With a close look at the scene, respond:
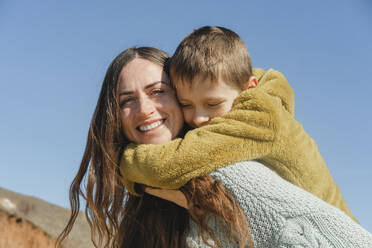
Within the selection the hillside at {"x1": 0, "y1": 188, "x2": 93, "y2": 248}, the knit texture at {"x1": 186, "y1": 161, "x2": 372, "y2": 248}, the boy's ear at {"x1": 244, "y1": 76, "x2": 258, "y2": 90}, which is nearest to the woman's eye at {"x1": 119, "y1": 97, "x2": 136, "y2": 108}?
the boy's ear at {"x1": 244, "y1": 76, "x2": 258, "y2": 90}

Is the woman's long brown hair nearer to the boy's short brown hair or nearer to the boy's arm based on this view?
the boy's short brown hair

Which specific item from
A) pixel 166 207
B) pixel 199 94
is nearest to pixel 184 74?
pixel 199 94

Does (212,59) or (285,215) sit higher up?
(212,59)

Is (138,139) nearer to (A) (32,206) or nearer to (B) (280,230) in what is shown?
(B) (280,230)

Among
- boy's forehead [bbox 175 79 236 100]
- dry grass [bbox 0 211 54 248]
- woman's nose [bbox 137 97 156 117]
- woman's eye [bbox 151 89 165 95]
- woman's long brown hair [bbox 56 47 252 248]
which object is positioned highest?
boy's forehead [bbox 175 79 236 100]

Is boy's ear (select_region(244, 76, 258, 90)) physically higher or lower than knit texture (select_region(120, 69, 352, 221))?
higher

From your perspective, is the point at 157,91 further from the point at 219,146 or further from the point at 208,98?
the point at 219,146

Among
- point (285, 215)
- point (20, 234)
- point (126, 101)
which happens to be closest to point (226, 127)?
point (285, 215)

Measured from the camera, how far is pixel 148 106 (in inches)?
107

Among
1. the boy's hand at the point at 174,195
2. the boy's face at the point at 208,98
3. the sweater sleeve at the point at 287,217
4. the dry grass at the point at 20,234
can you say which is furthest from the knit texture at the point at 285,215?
the dry grass at the point at 20,234

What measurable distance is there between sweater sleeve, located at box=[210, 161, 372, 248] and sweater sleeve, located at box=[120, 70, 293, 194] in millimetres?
116

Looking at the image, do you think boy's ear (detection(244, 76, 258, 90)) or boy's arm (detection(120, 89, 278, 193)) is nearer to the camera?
boy's arm (detection(120, 89, 278, 193))

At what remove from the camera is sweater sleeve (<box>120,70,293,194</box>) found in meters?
2.17

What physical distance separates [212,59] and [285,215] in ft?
3.44
